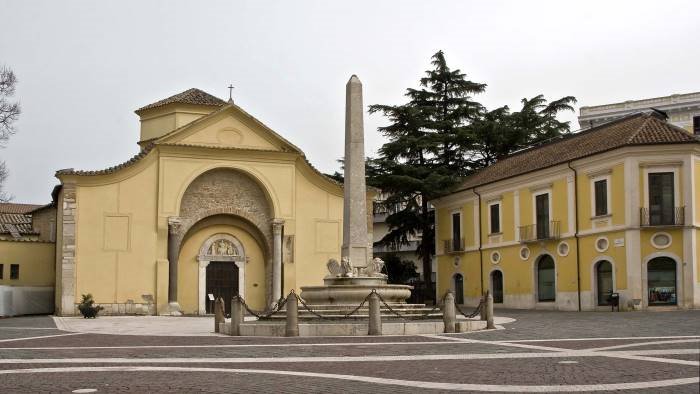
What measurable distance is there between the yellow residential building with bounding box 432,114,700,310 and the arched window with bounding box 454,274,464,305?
1015 millimetres

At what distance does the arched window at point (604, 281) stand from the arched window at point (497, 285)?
7.54m

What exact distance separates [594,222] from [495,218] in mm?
7875

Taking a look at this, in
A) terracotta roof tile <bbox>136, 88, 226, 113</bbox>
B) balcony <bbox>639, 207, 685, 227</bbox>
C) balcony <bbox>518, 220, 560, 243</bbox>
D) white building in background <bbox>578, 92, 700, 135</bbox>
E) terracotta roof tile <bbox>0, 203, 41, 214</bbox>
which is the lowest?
balcony <bbox>518, 220, 560, 243</bbox>

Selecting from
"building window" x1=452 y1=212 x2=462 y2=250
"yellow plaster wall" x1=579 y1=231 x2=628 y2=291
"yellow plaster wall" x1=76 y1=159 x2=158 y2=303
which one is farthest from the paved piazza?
"building window" x1=452 y1=212 x2=462 y2=250

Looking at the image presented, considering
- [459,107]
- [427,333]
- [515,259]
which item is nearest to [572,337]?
[427,333]

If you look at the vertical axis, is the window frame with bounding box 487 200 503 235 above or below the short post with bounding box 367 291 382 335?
above

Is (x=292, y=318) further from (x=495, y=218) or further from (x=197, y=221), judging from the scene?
(x=495, y=218)

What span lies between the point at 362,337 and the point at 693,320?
10.5 m

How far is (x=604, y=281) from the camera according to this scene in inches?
1391

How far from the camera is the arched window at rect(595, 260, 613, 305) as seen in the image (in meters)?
35.0

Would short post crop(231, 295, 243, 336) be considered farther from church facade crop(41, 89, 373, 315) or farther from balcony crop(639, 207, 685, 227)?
balcony crop(639, 207, 685, 227)

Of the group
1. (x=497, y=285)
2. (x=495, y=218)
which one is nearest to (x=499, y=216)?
(x=495, y=218)

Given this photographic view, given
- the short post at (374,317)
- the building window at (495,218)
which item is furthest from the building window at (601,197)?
the short post at (374,317)

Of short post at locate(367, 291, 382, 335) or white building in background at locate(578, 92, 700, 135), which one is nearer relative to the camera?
short post at locate(367, 291, 382, 335)
